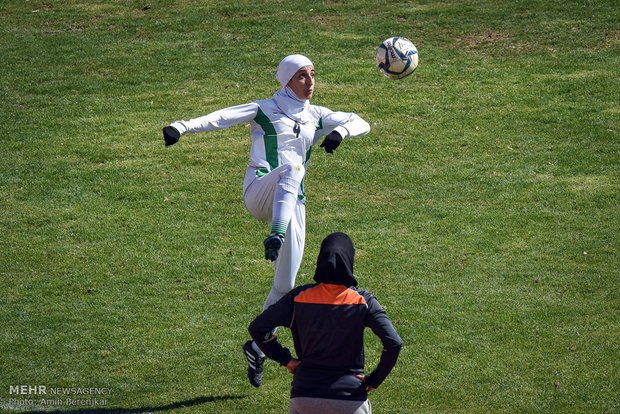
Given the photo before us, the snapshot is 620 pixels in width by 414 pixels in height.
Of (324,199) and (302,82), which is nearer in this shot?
(302,82)

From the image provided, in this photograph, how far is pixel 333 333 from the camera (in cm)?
636

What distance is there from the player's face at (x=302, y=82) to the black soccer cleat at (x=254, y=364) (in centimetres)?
272

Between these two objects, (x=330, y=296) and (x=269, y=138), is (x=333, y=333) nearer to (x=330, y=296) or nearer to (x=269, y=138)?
(x=330, y=296)

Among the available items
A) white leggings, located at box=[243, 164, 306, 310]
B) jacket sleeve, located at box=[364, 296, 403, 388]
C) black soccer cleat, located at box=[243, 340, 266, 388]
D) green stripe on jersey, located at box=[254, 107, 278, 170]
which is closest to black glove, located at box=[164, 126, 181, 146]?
white leggings, located at box=[243, 164, 306, 310]

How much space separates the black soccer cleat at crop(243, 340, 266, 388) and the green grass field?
219 millimetres

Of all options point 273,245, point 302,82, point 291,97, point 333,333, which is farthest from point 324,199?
point 333,333

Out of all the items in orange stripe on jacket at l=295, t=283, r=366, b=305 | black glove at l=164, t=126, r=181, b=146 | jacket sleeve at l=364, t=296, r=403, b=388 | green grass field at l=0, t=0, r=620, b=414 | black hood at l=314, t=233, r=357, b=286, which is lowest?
green grass field at l=0, t=0, r=620, b=414

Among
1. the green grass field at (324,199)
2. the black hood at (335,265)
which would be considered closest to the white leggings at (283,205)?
the green grass field at (324,199)

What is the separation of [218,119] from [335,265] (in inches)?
113

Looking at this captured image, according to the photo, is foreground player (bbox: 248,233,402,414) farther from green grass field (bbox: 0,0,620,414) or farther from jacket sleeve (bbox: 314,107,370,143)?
jacket sleeve (bbox: 314,107,370,143)

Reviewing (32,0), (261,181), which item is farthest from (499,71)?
(32,0)

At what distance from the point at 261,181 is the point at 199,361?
97.1 inches

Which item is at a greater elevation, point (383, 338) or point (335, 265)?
point (335, 265)

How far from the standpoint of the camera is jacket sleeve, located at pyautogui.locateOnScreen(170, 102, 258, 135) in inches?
332
